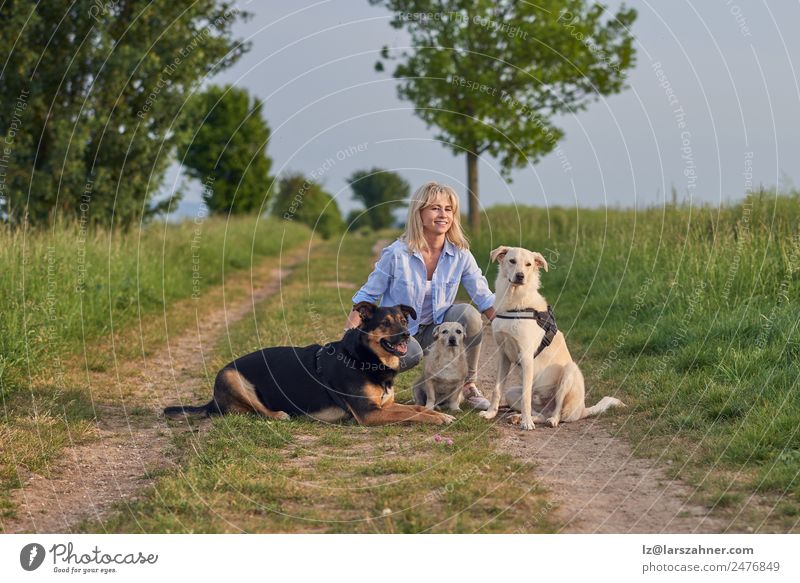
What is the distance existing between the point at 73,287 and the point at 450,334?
6696mm

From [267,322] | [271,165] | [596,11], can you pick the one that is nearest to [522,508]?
[267,322]

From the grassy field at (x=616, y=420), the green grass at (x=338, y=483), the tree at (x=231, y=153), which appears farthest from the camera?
the tree at (x=231, y=153)

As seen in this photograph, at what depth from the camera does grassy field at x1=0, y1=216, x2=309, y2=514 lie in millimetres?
7148

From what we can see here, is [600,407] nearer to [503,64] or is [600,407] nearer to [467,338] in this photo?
[467,338]

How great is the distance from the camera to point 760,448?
19.3ft

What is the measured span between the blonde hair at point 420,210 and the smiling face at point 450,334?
0.89 metres

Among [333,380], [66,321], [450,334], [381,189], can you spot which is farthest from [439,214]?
[381,189]

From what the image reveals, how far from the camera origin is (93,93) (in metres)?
19.0

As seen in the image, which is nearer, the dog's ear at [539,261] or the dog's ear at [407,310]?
the dog's ear at [539,261]

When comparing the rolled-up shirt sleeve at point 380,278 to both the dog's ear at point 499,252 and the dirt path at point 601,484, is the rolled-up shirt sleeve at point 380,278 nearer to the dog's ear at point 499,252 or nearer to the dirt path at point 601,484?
the dog's ear at point 499,252

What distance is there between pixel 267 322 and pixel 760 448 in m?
8.53

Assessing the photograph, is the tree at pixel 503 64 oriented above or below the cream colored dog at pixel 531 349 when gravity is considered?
above

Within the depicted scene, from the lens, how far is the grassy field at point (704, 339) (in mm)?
5812

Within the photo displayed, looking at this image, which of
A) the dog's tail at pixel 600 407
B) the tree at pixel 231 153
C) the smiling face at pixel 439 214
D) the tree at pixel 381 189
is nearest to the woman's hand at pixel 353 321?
the smiling face at pixel 439 214
